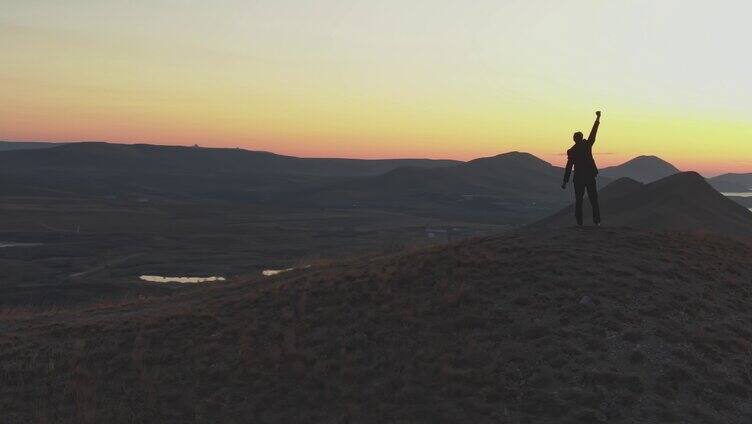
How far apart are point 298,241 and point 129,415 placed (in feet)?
284

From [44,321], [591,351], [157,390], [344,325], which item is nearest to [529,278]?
[591,351]

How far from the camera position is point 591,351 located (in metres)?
11.5

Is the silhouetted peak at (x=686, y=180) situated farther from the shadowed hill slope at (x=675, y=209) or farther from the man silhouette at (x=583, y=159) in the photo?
the man silhouette at (x=583, y=159)

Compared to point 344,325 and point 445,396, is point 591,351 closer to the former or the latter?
point 445,396

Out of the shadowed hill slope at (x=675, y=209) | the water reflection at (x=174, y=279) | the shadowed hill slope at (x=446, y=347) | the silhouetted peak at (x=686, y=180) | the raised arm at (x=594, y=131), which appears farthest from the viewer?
the water reflection at (x=174, y=279)

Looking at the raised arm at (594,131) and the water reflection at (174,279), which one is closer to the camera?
the raised arm at (594,131)

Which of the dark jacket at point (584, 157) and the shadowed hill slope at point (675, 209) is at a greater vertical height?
the dark jacket at point (584, 157)

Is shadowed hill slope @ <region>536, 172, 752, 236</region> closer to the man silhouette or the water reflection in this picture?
the man silhouette

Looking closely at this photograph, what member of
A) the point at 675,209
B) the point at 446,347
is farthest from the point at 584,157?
the point at 675,209

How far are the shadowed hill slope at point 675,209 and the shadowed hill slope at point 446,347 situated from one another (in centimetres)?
2566

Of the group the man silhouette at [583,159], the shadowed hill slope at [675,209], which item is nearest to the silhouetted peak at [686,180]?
the shadowed hill slope at [675,209]

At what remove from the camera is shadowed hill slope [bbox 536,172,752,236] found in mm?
42188

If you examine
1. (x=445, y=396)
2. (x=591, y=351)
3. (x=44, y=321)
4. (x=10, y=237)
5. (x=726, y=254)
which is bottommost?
(x=10, y=237)

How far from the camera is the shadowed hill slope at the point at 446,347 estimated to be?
10.4m
